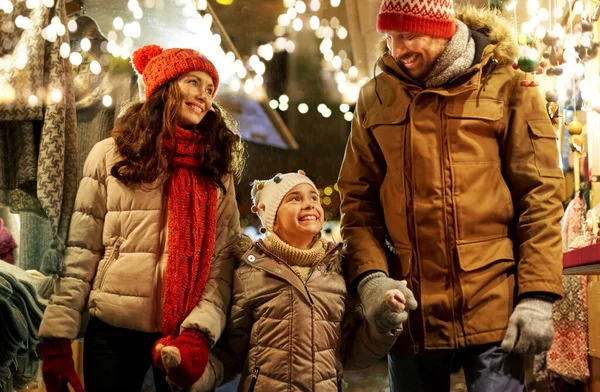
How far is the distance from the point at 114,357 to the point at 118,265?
29 cm

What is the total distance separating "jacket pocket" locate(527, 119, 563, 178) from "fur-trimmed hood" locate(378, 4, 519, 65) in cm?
25

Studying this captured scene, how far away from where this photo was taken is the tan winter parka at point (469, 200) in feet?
6.62

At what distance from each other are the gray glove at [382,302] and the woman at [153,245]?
49 centimetres

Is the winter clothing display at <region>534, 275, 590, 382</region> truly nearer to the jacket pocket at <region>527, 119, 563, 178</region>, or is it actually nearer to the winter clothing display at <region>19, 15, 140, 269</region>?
the jacket pocket at <region>527, 119, 563, 178</region>

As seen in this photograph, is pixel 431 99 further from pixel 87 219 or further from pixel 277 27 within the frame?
pixel 277 27

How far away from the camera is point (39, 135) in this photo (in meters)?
2.51

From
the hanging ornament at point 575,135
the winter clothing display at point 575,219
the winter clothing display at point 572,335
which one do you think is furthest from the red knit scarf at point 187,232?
the winter clothing display at point 575,219

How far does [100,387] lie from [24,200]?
→ 775 millimetres

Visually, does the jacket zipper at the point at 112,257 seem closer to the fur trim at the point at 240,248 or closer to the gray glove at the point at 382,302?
the fur trim at the point at 240,248

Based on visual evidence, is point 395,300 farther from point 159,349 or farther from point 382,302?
point 159,349

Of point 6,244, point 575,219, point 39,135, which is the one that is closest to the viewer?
point 39,135

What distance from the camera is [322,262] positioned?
229cm

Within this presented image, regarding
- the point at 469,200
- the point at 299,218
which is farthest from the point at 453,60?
the point at 299,218

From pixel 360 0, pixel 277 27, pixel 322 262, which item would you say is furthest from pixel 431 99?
pixel 277 27
